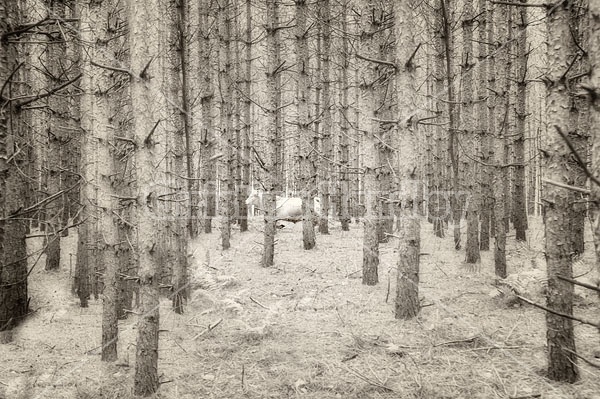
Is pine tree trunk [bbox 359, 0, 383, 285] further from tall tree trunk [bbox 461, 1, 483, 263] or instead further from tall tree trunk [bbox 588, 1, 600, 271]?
tall tree trunk [bbox 588, 1, 600, 271]

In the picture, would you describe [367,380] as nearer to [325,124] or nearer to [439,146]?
[325,124]

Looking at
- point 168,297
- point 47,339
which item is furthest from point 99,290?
point 47,339

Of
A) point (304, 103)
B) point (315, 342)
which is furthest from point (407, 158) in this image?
point (304, 103)

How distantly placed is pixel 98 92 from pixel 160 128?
42.6 inches

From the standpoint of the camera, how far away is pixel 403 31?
6312mm

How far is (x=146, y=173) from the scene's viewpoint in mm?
4586

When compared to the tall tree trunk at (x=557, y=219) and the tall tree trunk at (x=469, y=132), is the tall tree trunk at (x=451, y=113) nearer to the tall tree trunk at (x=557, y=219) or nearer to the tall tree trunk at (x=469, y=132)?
the tall tree trunk at (x=469, y=132)

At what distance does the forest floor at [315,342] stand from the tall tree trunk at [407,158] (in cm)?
61

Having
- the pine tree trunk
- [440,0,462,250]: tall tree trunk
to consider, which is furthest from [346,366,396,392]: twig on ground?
[440,0,462,250]: tall tree trunk

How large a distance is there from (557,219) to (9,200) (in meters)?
7.41

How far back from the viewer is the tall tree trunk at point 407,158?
6.31m

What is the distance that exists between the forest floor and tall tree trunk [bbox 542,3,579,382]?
0.35 meters

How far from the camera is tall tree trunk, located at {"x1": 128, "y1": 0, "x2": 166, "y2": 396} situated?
450 cm

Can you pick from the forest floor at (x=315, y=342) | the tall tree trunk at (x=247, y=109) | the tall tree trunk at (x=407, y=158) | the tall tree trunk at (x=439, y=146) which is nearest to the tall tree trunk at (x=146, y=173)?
the forest floor at (x=315, y=342)
